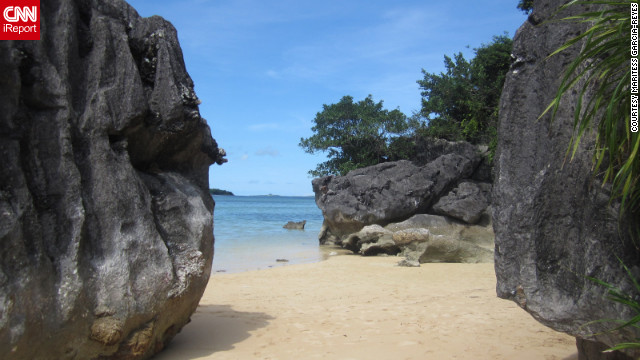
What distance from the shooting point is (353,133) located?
24.3m

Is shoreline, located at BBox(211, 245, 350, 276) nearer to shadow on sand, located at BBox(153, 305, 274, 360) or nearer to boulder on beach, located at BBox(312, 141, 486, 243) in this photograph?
boulder on beach, located at BBox(312, 141, 486, 243)

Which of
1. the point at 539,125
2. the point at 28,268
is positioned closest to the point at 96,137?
→ the point at 28,268

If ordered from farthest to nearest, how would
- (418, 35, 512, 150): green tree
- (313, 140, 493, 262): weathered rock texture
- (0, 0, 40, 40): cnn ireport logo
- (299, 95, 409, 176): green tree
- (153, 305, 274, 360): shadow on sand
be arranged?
(299, 95, 409, 176): green tree < (418, 35, 512, 150): green tree < (313, 140, 493, 262): weathered rock texture < (153, 305, 274, 360): shadow on sand < (0, 0, 40, 40): cnn ireport logo

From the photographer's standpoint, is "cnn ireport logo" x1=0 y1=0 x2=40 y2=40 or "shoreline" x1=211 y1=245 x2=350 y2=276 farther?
"shoreline" x1=211 y1=245 x2=350 y2=276

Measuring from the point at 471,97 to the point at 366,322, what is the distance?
1496 cm

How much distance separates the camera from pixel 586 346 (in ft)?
12.5

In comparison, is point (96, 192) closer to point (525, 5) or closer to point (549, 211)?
point (549, 211)

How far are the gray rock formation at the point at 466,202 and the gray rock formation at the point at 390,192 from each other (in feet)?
1.36

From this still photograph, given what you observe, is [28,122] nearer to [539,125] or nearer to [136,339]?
[136,339]

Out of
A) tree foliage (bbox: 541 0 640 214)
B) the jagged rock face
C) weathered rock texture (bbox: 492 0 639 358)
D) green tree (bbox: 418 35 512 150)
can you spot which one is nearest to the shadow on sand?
the jagged rock face

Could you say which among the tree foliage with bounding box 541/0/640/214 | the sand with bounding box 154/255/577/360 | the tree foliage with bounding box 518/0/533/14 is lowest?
the sand with bounding box 154/255/577/360

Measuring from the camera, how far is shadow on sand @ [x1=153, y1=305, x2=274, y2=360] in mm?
5074

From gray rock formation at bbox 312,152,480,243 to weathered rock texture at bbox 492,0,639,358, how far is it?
12.1 meters

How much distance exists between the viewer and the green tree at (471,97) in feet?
59.6
